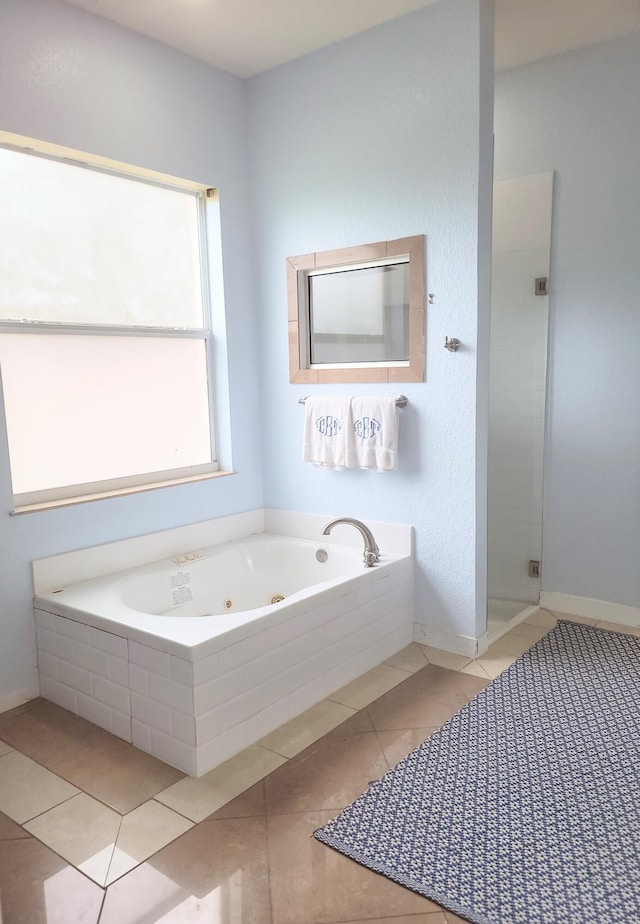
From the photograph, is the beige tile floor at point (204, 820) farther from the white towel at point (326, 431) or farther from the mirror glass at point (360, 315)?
the mirror glass at point (360, 315)

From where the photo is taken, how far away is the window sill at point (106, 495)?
2.65m

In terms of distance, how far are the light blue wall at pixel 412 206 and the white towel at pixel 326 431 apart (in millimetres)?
105

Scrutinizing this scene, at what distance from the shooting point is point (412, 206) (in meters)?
2.89

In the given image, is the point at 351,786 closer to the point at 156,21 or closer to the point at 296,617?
the point at 296,617

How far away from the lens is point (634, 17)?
9.55 feet

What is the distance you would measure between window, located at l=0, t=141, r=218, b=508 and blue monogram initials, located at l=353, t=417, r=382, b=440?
2.71 ft

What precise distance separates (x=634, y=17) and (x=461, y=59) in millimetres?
880

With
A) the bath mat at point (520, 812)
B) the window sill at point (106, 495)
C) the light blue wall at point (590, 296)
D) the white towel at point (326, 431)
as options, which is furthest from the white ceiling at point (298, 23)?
the bath mat at point (520, 812)

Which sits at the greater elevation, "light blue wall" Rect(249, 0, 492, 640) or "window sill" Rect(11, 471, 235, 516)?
"light blue wall" Rect(249, 0, 492, 640)

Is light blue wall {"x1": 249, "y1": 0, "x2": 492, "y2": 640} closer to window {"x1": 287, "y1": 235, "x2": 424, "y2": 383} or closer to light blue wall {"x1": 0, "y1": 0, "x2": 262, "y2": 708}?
window {"x1": 287, "y1": 235, "x2": 424, "y2": 383}

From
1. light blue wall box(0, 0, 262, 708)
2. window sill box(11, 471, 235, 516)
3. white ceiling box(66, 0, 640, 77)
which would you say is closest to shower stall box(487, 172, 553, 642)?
white ceiling box(66, 0, 640, 77)

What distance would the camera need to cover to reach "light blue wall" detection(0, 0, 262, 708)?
2.53m

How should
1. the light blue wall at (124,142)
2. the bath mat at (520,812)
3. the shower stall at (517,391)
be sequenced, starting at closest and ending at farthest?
the bath mat at (520,812) < the light blue wall at (124,142) < the shower stall at (517,391)

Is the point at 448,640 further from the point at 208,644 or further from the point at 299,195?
the point at 299,195
